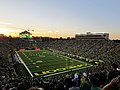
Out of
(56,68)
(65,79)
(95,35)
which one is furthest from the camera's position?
(95,35)

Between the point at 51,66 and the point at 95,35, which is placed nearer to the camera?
the point at 51,66

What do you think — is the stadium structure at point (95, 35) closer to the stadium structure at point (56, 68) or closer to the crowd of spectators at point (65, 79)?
the stadium structure at point (56, 68)

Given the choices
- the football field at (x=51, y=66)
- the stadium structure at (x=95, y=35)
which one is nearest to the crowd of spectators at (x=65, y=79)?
the football field at (x=51, y=66)

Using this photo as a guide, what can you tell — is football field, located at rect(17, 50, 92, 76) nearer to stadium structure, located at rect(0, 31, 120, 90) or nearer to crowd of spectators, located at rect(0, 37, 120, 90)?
stadium structure, located at rect(0, 31, 120, 90)

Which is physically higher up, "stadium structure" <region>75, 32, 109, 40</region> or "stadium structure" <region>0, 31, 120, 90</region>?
"stadium structure" <region>75, 32, 109, 40</region>

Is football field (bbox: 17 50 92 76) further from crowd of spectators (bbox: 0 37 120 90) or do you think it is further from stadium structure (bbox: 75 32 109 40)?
stadium structure (bbox: 75 32 109 40)

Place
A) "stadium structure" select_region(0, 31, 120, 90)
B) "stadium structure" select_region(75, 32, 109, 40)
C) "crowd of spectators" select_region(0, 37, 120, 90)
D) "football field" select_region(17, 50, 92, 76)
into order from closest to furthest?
"crowd of spectators" select_region(0, 37, 120, 90), "stadium structure" select_region(0, 31, 120, 90), "football field" select_region(17, 50, 92, 76), "stadium structure" select_region(75, 32, 109, 40)

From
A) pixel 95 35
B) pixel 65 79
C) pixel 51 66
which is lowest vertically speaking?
pixel 51 66

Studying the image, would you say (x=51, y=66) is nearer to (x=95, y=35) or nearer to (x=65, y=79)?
(x=65, y=79)

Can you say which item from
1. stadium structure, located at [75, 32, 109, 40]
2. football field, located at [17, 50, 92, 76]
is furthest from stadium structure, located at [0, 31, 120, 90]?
stadium structure, located at [75, 32, 109, 40]

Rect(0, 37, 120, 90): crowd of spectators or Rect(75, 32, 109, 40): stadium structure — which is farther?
Rect(75, 32, 109, 40): stadium structure

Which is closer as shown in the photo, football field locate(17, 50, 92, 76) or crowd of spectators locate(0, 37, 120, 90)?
crowd of spectators locate(0, 37, 120, 90)

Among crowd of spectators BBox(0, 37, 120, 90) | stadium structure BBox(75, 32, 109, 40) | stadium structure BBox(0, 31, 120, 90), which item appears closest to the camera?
crowd of spectators BBox(0, 37, 120, 90)

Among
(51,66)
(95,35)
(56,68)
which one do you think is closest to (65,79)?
(56,68)
